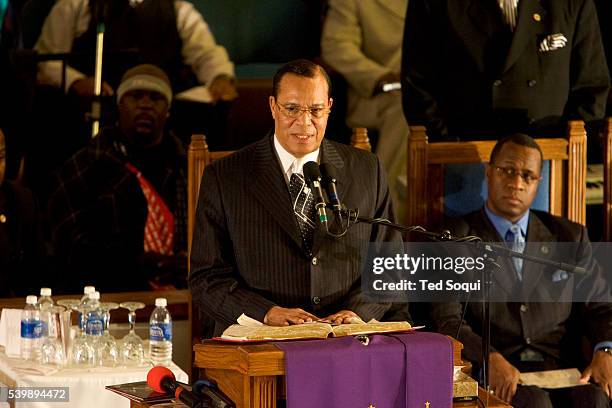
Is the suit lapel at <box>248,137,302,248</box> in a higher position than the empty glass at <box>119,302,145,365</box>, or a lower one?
higher

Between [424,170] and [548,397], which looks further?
[424,170]

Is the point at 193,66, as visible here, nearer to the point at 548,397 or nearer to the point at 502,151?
the point at 502,151

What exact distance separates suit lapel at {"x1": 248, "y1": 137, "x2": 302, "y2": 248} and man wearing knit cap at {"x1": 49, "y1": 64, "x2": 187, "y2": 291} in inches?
69.6

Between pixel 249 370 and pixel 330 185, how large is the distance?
77 centimetres

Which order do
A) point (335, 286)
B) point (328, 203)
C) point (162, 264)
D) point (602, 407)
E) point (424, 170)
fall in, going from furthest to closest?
point (162, 264) → point (424, 170) → point (602, 407) → point (335, 286) → point (328, 203)

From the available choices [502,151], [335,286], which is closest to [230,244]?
[335,286]

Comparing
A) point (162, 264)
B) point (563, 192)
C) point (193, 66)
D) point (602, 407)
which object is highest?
point (193, 66)

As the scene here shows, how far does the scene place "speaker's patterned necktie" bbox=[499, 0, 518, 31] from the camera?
5.95 meters

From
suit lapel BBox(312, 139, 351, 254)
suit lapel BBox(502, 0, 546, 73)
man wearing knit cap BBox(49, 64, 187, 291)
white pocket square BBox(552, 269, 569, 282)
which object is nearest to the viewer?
suit lapel BBox(312, 139, 351, 254)

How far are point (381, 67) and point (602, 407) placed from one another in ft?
6.99

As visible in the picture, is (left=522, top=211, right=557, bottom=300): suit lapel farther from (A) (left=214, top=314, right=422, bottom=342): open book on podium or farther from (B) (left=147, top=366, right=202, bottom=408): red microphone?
(B) (left=147, top=366, right=202, bottom=408): red microphone

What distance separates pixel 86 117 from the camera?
19.1 ft

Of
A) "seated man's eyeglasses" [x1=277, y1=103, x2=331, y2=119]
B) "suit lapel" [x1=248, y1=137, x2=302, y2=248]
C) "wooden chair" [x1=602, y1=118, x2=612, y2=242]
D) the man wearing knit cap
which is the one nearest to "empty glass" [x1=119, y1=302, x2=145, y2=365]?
"suit lapel" [x1=248, y1=137, x2=302, y2=248]

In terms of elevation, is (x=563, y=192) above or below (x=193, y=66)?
below
